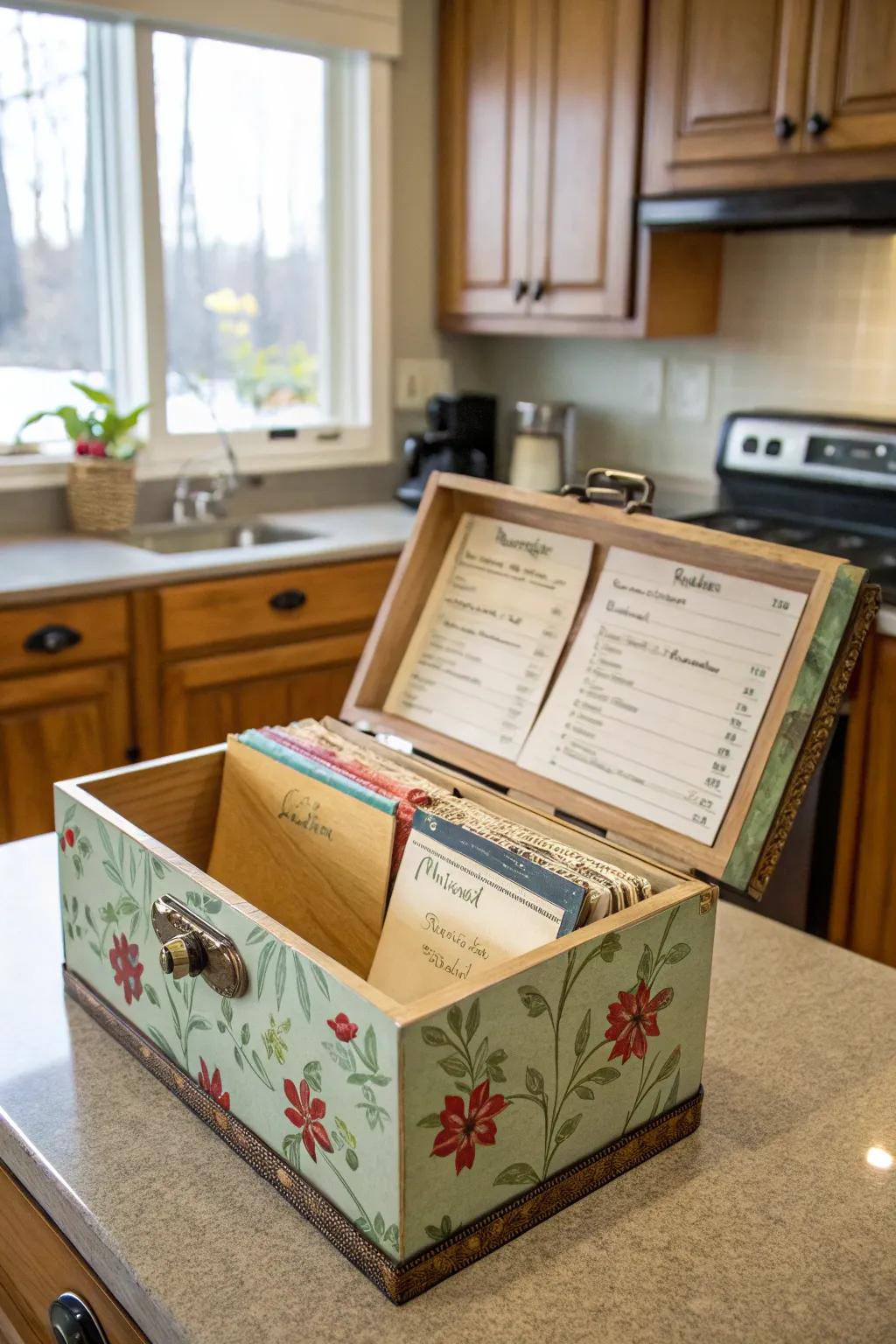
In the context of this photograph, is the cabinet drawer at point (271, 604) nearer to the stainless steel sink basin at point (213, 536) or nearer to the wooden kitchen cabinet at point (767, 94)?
the stainless steel sink basin at point (213, 536)

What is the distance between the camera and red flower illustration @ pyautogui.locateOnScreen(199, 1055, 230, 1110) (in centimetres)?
81

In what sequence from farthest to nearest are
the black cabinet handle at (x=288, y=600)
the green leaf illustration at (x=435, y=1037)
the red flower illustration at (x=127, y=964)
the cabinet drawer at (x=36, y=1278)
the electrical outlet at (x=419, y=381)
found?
the electrical outlet at (x=419, y=381) → the black cabinet handle at (x=288, y=600) → the red flower illustration at (x=127, y=964) → the cabinet drawer at (x=36, y=1278) → the green leaf illustration at (x=435, y=1037)

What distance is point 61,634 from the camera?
2469mm

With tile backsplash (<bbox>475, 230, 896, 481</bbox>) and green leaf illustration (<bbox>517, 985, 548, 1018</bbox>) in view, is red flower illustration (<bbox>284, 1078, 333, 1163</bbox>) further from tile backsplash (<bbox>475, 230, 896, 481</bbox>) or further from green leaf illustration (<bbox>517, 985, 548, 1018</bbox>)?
tile backsplash (<bbox>475, 230, 896, 481</bbox>)

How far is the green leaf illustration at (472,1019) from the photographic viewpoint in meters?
0.67

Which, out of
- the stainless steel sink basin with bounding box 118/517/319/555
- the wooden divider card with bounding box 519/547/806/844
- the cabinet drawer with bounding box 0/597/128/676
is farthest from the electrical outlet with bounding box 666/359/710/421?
the wooden divider card with bounding box 519/547/806/844

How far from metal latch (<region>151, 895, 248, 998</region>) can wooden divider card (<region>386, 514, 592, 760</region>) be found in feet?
1.36

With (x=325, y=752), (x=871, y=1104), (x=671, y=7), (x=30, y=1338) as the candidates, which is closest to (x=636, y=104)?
(x=671, y=7)

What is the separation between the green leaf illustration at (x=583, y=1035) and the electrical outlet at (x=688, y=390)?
2.66 meters

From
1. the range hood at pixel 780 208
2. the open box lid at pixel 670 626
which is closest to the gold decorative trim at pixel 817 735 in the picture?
the open box lid at pixel 670 626

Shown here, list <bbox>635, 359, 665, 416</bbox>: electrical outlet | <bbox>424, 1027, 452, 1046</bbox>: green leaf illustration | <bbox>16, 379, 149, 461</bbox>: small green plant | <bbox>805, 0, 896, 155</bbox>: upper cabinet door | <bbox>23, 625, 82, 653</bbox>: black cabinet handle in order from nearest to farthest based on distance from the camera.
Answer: <bbox>424, 1027, 452, 1046</bbox>: green leaf illustration → <bbox>805, 0, 896, 155</bbox>: upper cabinet door → <bbox>23, 625, 82, 653</bbox>: black cabinet handle → <bbox>16, 379, 149, 461</bbox>: small green plant → <bbox>635, 359, 665, 416</bbox>: electrical outlet

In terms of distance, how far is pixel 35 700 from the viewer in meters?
2.49

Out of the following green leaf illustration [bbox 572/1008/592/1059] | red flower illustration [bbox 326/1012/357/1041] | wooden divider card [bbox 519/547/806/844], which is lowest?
green leaf illustration [bbox 572/1008/592/1059]

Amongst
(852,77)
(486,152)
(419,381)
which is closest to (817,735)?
(852,77)
